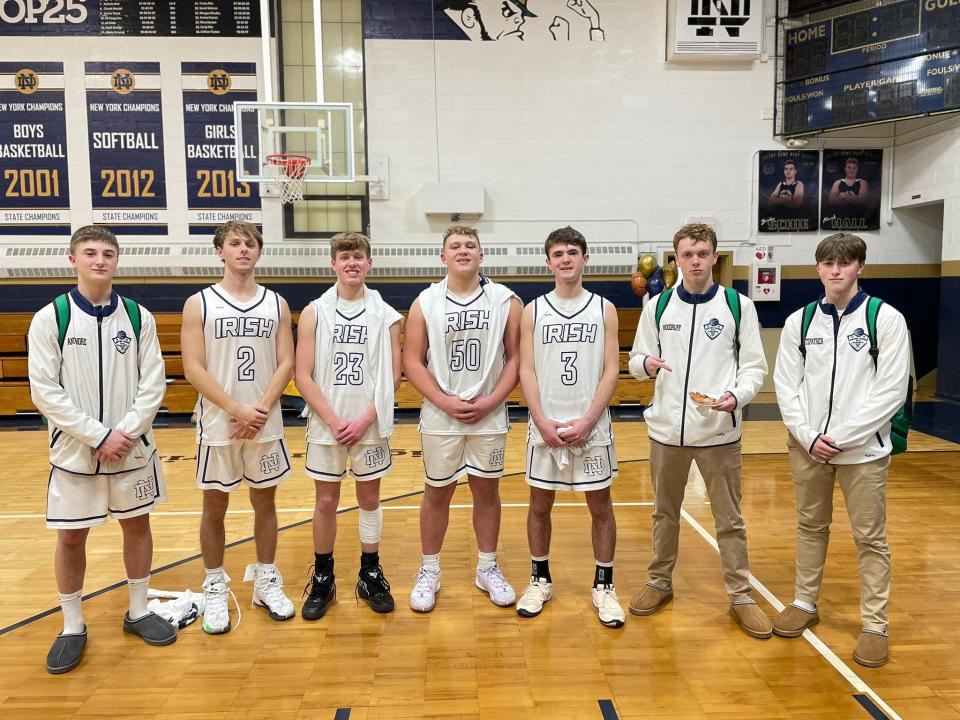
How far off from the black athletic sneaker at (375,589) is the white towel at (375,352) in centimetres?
69

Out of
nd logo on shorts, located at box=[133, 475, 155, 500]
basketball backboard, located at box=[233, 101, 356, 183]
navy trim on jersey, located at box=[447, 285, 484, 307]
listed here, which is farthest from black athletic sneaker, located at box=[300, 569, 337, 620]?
basketball backboard, located at box=[233, 101, 356, 183]

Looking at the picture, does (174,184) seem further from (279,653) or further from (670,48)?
(279,653)

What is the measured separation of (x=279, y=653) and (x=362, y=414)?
1063mm

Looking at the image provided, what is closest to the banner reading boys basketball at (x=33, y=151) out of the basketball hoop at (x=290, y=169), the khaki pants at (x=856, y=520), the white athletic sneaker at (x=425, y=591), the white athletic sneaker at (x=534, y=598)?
the basketball hoop at (x=290, y=169)

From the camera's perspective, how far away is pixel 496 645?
2895 mm

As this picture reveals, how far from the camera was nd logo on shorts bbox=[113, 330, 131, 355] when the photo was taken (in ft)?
9.14

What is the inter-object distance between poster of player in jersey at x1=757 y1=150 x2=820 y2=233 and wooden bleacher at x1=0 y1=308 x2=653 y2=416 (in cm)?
251

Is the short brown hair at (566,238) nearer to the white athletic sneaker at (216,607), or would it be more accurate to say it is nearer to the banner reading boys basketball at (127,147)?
the white athletic sneaker at (216,607)

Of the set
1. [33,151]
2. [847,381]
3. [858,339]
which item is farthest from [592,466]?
[33,151]

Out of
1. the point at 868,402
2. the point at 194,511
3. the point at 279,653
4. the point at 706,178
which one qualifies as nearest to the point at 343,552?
the point at 279,653

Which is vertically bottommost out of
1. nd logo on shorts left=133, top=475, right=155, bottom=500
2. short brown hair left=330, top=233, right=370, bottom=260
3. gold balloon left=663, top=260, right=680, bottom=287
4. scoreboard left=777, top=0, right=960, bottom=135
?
nd logo on shorts left=133, top=475, right=155, bottom=500

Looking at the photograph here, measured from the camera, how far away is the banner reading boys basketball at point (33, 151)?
348 inches

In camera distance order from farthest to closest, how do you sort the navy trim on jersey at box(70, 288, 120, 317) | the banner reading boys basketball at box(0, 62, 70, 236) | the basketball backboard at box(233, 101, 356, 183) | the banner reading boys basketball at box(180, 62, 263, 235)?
1. the banner reading boys basketball at box(180, 62, 263, 235)
2. the banner reading boys basketball at box(0, 62, 70, 236)
3. the basketball backboard at box(233, 101, 356, 183)
4. the navy trim on jersey at box(70, 288, 120, 317)

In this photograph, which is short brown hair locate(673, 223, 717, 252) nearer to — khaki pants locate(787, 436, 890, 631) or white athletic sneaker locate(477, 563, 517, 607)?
khaki pants locate(787, 436, 890, 631)
